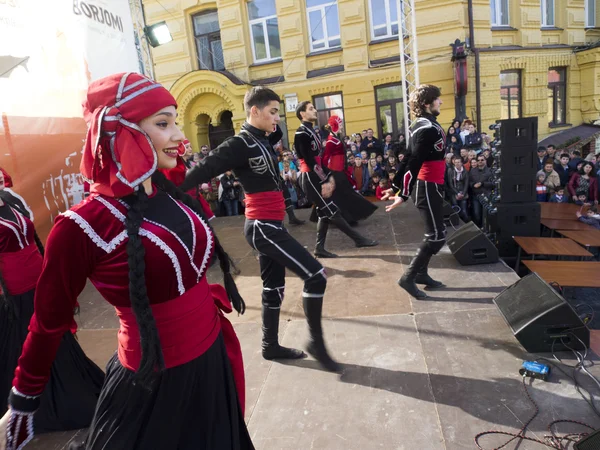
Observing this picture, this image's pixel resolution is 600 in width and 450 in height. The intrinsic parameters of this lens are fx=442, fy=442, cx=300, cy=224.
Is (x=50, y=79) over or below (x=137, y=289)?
over

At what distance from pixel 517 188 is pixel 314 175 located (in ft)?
9.88

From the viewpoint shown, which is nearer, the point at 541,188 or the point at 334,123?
the point at 334,123

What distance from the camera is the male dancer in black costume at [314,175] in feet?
17.5

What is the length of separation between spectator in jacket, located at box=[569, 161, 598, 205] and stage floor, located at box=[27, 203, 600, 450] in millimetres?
4859

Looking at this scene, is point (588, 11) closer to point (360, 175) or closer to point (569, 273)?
point (360, 175)

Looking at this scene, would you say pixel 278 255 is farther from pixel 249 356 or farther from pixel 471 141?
pixel 471 141

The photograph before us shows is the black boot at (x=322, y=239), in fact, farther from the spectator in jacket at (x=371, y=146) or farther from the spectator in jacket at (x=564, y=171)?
the spectator in jacket at (x=371, y=146)

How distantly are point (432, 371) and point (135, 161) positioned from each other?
8.30 ft

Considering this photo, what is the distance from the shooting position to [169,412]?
58.9 inches

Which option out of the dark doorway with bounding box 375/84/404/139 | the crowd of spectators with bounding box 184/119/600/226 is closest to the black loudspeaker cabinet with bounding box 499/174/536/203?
the crowd of spectators with bounding box 184/119/600/226

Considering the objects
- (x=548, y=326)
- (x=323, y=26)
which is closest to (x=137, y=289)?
(x=548, y=326)

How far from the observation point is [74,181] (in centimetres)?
611

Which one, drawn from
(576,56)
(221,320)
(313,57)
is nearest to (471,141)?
(313,57)

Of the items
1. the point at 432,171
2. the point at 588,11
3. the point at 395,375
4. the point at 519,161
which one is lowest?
the point at 395,375
